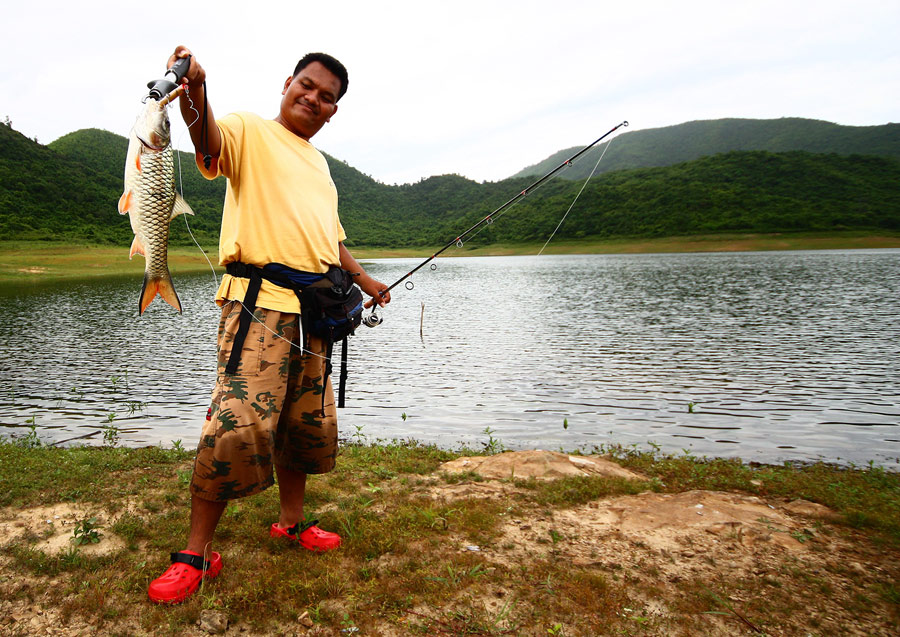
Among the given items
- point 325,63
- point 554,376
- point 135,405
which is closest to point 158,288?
point 325,63

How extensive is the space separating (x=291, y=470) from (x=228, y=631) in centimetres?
102

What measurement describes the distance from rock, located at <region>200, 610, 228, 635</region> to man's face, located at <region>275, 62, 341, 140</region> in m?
2.96

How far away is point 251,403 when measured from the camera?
299cm

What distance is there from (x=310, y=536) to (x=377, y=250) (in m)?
109

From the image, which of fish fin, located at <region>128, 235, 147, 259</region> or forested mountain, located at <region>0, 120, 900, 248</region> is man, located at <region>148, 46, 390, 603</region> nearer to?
fish fin, located at <region>128, 235, 147, 259</region>

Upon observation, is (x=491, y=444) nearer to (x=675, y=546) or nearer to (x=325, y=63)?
(x=675, y=546)

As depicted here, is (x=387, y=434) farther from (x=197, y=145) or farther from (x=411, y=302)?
(x=411, y=302)

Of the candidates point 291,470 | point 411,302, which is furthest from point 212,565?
point 411,302

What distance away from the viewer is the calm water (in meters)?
8.59

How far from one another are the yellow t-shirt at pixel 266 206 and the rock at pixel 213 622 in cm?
174

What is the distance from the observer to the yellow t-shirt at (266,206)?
3.01 meters

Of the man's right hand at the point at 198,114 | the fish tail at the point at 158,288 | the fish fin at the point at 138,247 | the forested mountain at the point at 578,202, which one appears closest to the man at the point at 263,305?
the man's right hand at the point at 198,114

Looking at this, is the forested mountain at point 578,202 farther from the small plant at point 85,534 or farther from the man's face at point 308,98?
the man's face at point 308,98

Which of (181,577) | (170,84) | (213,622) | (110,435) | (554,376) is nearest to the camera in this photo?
(170,84)
